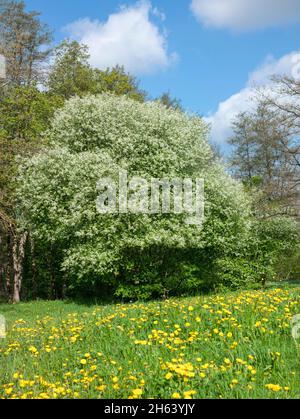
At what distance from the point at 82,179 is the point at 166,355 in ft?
44.9

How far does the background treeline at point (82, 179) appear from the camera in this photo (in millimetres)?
20750

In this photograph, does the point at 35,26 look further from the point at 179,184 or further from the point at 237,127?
the point at 237,127

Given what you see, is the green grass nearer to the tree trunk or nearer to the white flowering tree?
the white flowering tree

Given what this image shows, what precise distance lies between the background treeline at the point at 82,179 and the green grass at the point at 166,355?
384 inches

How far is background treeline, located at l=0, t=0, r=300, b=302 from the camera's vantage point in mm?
20750

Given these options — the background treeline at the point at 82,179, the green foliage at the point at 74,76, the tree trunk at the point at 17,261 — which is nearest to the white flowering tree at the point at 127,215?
the background treeline at the point at 82,179

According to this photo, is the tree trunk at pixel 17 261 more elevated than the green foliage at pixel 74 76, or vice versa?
the green foliage at pixel 74 76

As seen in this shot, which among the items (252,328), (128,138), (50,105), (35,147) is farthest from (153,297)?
(252,328)

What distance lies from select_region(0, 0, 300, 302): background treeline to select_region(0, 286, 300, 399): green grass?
9765 millimetres

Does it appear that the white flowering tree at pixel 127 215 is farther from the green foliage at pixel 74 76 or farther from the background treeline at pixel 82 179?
the green foliage at pixel 74 76

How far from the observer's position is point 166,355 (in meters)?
6.66

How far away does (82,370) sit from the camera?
6172 mm

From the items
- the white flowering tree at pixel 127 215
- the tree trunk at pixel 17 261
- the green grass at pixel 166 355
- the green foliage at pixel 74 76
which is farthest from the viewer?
the green foliage at pixel 74 76
